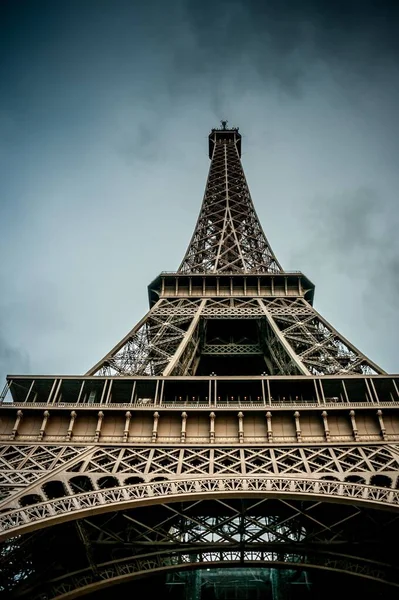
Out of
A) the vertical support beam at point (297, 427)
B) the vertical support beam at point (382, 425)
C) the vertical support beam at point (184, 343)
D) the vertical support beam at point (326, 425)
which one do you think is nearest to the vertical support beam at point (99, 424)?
the vertical support beam at point (184, 343)

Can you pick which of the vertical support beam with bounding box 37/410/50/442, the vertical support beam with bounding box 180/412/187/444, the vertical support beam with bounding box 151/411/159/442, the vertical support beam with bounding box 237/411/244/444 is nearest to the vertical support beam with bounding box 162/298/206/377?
the vertical support beam with bounding box 151/411/159/442

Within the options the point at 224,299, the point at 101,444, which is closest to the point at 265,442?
the point at 101,444

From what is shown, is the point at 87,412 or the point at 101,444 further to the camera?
the point at 87,412

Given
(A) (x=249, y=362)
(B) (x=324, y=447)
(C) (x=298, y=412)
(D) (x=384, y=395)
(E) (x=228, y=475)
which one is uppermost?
(A) (x=249, y=362)

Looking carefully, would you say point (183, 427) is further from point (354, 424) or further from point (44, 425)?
point (354, 424)

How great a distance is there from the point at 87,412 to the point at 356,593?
13613 mm

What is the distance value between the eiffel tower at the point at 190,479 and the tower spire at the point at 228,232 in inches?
537

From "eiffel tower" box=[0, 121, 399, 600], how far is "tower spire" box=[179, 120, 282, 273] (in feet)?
44.8

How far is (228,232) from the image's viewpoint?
42.6 m

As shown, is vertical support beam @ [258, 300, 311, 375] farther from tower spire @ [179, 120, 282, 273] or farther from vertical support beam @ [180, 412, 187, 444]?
tower spire @ [179, 120, 282, 273]

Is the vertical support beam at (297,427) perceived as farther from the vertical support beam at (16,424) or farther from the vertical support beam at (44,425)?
the vertical support beam at (16,424)

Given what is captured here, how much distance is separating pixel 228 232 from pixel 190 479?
29289mm

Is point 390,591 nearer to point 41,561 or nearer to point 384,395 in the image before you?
point 384,395

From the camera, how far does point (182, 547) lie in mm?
17531
